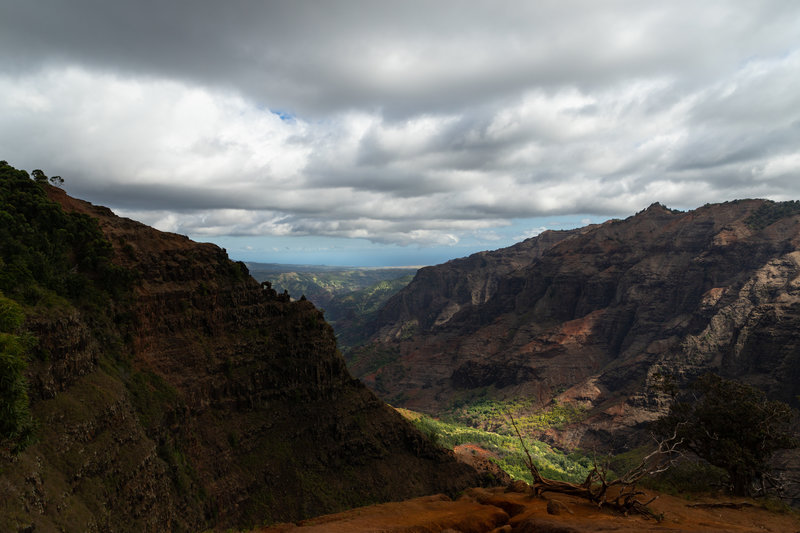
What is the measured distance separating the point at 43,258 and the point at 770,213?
745 feet

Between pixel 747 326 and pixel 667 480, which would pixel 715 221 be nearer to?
pixel 747 326

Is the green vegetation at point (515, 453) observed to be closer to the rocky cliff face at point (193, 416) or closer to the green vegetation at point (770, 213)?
the rocky cliff face at point (193, 416)

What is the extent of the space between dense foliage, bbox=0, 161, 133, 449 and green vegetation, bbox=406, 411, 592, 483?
6955 cm

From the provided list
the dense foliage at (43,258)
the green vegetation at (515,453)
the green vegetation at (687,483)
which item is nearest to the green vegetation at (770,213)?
the green vegetation at (515,453)

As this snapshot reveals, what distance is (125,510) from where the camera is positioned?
90.8 ft

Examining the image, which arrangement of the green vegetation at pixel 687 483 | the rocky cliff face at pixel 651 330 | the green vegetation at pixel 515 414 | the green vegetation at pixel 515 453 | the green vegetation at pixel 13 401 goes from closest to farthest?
the green vegetation at pixel 13 401
the green vegetation at pixel 687 483
the green vegetation at pixel 515 453
the rocky cliff face at pixel 651 330
the green vegetation at pixel 515 414

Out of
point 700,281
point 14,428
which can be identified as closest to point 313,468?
point 14,428

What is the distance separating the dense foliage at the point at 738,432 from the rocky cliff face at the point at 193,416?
2999cm

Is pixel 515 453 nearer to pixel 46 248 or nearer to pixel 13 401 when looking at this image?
pixel 46 248

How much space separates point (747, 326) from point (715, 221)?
92020mm

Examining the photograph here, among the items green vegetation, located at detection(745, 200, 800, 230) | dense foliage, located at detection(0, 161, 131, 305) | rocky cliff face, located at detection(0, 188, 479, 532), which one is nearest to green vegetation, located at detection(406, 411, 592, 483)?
rocky cliff face, located at detection(0, 188, 479, 532)

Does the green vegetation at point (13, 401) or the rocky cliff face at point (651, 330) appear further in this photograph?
the rocky cliff face at point (651, 330)

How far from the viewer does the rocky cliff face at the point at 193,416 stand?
1008 inches

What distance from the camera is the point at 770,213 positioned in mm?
169625
